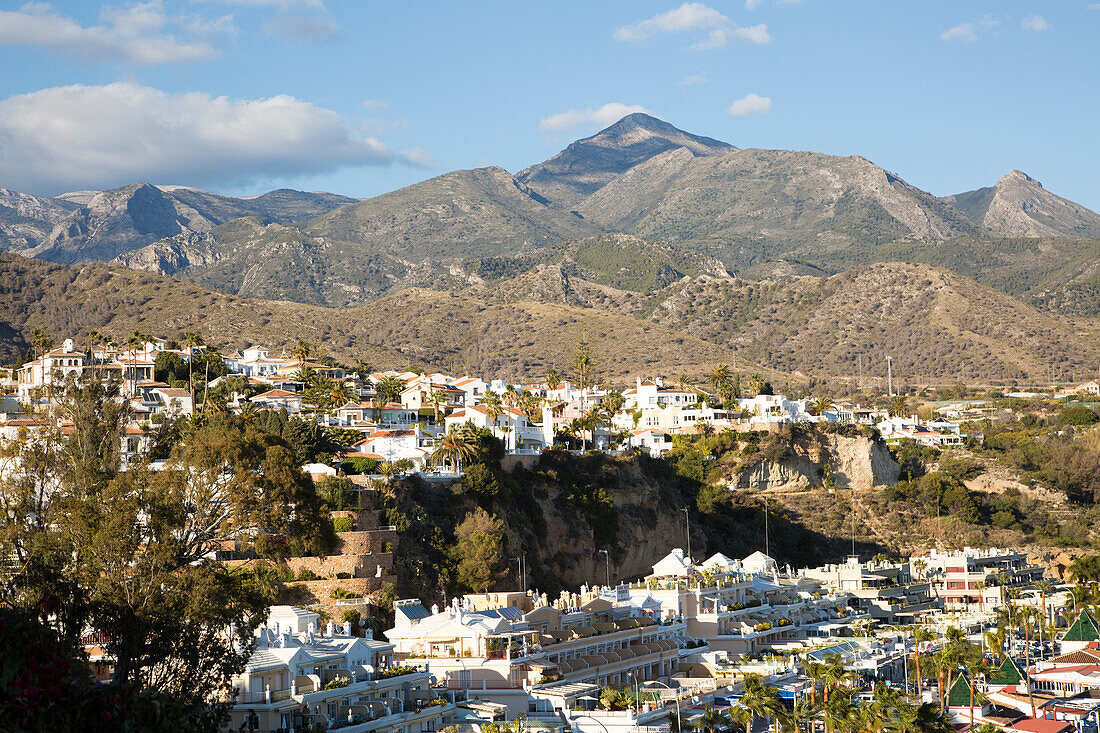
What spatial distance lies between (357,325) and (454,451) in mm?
116009

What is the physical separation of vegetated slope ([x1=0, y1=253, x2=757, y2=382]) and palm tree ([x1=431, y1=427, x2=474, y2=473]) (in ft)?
259

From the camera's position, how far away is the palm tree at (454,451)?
70.4 m

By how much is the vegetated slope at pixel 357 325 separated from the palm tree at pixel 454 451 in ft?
259

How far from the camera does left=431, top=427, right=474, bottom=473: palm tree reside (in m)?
70.4

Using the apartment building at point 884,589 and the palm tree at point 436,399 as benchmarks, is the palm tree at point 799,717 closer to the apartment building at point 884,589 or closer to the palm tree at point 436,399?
the apartment building at point 884,589

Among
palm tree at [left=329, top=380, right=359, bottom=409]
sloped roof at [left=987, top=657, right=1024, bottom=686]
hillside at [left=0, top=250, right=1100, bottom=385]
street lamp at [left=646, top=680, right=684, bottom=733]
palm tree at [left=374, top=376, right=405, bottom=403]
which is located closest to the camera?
street lamp at [left=646, top=680, right=684, bottom=733]

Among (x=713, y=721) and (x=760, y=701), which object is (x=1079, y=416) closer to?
(x=760, y=701)

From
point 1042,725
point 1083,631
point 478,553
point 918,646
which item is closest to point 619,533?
point 478,553

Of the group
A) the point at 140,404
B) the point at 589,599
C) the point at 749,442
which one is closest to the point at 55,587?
the point at 589,599

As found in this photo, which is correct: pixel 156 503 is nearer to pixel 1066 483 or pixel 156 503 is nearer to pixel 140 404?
pixel 140 404

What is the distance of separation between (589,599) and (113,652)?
28.7 metres

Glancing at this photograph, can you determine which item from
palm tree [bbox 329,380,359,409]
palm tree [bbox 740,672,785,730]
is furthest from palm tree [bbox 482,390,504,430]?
palm tree [bbox 740,672,785,730]

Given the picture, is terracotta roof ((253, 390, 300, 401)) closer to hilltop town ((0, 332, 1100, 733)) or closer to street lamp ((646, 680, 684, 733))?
hilltop town ((0, 332, 1100, 733))

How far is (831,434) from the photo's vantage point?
113 meters
